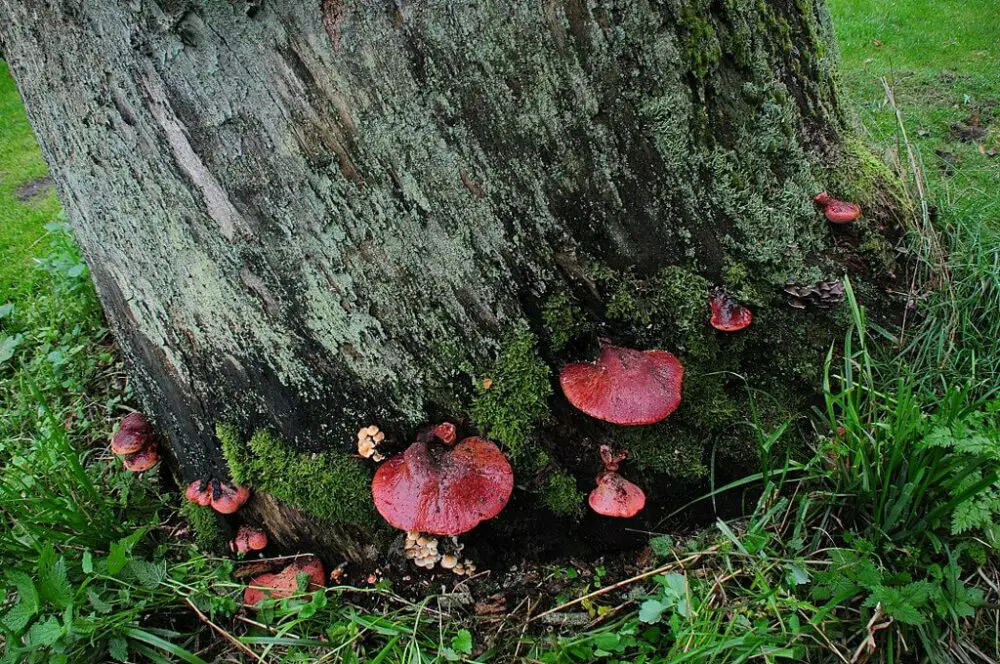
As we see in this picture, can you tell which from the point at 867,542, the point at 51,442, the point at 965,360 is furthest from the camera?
the point at 51,442

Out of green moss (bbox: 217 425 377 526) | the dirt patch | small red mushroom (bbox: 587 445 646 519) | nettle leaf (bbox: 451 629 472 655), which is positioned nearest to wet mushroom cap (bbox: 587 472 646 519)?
small red mushroom (bbox: 587 445 646 519)

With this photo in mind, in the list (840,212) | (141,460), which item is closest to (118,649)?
(141,460)

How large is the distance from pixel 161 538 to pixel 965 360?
136 inches

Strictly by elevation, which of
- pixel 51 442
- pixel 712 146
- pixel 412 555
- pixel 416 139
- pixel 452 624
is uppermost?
pixel 416 139

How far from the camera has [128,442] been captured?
2.64 m

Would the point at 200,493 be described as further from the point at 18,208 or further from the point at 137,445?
the point at 18,208

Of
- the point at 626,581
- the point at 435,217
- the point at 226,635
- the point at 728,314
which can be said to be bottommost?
the point at 626,581

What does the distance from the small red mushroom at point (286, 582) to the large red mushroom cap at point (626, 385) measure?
1255 mm

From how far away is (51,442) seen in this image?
3086mm

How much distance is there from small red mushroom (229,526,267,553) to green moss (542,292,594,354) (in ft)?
4.70

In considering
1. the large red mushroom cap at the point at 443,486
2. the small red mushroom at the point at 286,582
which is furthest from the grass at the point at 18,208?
the large red mushroom cap at the point at 443,486

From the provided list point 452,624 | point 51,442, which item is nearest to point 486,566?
point 452,624

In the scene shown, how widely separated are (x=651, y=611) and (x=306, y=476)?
1.33 meters

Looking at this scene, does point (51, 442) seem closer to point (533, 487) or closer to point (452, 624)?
point (452, 624)
